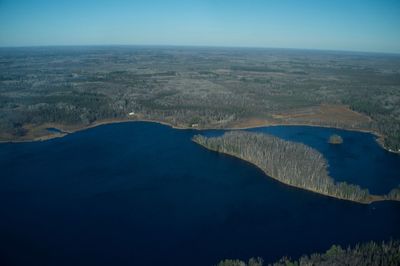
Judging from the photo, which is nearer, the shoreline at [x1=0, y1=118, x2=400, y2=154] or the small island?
the small island

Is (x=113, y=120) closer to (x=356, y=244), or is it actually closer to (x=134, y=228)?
(x=134, y=228)

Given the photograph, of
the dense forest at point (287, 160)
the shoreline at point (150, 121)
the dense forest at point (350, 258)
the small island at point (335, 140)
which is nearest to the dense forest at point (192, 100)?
the shoreline at point (150, 121)

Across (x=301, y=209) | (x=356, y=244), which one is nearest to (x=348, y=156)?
(x=301, y=209)

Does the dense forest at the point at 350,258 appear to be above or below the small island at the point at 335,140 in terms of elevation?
below

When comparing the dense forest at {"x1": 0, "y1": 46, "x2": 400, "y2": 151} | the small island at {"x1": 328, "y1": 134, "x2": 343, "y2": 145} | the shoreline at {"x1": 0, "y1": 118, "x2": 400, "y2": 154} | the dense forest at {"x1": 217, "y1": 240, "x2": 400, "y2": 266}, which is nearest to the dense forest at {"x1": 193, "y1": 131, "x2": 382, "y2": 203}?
the small island at {"x1": 328, "y1": 134, "x2": 343, "y2": 145}

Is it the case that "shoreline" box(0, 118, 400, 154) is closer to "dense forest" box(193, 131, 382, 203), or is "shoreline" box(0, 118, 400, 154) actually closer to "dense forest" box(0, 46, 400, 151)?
"dense forest" box(0, 46, 400, 151)

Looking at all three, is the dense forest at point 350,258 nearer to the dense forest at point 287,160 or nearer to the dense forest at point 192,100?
the dense forest at point 287,160
